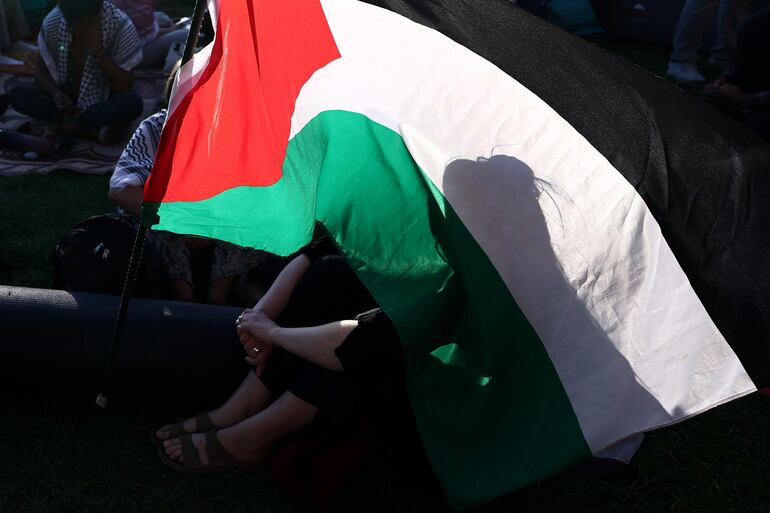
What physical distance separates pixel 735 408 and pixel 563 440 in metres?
1.35

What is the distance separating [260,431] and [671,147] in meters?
1.48

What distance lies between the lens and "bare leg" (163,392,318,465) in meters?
2.76

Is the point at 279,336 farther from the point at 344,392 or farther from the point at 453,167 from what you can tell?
the point at 453,167

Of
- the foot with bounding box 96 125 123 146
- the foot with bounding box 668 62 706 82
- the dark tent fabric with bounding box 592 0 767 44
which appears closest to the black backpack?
the foot with bounding box 96 125 123 146

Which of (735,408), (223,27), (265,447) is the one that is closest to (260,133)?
(223,27)

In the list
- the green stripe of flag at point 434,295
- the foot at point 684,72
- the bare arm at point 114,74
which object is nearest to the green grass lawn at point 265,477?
the green stripe of flag at point 434,295

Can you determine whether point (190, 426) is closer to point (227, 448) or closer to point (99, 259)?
point (227, 448)

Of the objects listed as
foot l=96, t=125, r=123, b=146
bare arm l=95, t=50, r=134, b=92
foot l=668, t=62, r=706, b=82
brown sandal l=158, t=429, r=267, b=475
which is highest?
bare arm l=95, t=50, r=134, b=92

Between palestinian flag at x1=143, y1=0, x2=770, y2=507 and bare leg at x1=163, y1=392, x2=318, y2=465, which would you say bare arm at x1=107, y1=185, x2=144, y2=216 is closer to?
palestinian flag at x1=143, y1=0, x2=770, y2=507

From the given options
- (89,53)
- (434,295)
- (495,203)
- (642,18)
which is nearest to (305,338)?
(434,295)

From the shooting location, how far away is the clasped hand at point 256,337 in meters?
2.82

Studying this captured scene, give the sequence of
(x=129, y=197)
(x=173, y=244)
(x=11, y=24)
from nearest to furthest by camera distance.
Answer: (x=129, y=197)
(x=173, y=244)
(x=11, y=24)

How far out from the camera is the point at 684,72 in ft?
23.1

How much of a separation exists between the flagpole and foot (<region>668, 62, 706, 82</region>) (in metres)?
5.26
